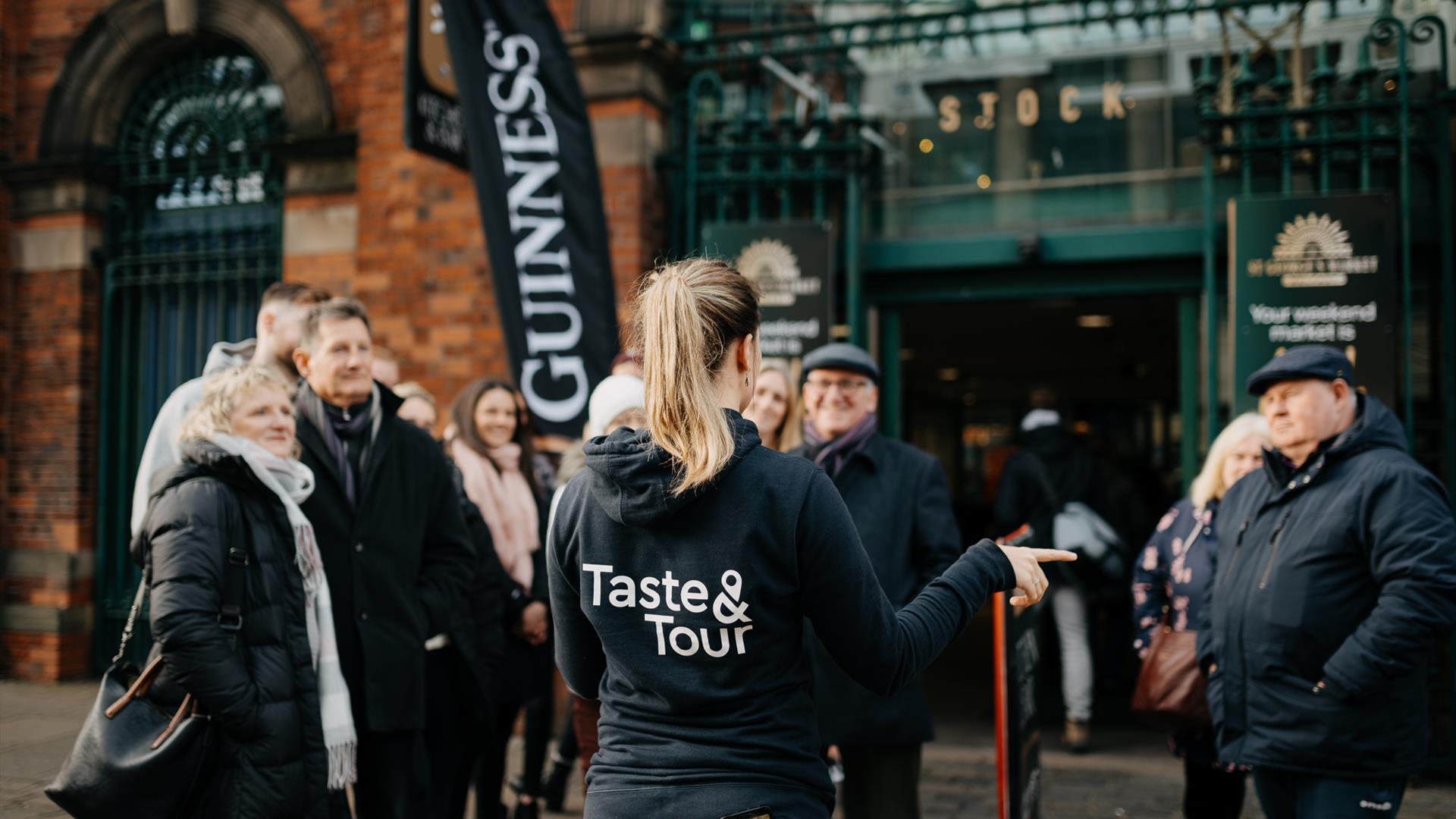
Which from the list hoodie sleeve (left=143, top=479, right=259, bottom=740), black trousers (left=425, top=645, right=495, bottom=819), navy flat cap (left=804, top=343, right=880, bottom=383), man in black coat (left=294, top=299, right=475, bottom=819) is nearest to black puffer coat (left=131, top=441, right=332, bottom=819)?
hoodie sleeve (left=143, top=479, right=259, bottom=740)

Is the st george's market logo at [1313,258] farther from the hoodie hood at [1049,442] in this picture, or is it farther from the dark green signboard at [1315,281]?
the hoodie hood at [1049,442]

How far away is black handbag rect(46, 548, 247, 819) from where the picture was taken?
9.50ft

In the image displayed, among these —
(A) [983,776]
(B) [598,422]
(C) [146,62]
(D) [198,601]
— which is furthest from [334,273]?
(A) [983,776]

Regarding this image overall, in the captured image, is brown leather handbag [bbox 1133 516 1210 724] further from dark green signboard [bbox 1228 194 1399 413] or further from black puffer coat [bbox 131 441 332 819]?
black puffer coat [bbox 131 441 332 819]

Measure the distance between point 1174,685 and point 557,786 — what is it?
8.67 feet

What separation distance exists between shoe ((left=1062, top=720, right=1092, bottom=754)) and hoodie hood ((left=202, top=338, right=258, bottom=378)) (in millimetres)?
4627

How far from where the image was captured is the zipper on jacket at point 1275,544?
126 inches

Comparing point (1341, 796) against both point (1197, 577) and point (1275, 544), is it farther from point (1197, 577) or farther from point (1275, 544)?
point (1197, 577)

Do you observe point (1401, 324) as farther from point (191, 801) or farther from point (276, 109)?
point (276, 109)

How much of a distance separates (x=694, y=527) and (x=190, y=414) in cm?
197

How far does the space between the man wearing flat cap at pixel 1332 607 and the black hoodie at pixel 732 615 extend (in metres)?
1.61

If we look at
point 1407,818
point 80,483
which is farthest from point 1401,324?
point 80,483

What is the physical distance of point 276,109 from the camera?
746cm

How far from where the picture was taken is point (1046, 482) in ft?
22.6
